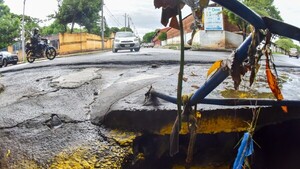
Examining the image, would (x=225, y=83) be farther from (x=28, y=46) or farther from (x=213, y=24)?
(x=213, y=24)

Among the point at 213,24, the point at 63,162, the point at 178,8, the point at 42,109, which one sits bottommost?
the point at 63,162

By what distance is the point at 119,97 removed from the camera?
98.7 inches

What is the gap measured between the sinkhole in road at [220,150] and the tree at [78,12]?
2606 centimetres

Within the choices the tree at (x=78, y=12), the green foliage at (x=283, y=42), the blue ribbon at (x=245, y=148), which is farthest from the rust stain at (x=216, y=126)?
the tree at (x=78, y=12)

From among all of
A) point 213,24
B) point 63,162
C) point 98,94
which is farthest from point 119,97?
point 213,24

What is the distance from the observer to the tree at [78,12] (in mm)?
26688

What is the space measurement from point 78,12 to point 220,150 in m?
26.9

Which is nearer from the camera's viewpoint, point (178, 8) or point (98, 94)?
point (178, 8)

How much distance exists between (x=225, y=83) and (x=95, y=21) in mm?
29051

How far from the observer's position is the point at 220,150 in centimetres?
240

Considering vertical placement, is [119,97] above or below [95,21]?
below

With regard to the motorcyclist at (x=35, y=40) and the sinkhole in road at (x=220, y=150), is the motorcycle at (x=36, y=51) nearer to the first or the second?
the motorcyclist at (x=35, y=40)

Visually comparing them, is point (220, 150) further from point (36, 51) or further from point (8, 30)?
point (8, 30)

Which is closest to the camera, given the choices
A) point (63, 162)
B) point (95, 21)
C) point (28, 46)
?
point (63, 162)
